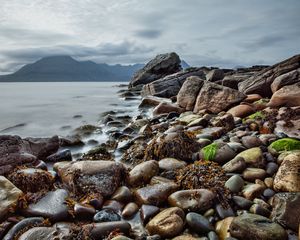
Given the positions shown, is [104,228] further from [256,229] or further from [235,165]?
[235,165]

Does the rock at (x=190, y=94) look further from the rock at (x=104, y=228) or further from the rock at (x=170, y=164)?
the rock at (x=104, y=228)

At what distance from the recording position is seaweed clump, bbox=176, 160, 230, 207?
470 cm

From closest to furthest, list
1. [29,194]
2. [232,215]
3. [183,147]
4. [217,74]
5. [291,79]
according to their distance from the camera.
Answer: [232,215], [29,194], [183,147], [291,79], [217,74]

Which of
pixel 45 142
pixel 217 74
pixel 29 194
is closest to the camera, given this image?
pixel 29 194

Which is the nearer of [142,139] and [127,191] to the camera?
[127,191]

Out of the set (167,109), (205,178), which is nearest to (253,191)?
(205,178)

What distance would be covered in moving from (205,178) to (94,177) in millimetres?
2050

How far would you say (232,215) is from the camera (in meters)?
4.20

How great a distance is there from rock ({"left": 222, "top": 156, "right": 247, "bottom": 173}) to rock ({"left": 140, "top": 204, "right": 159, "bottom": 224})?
1758 mm

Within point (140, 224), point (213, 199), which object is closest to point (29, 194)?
point (140, 224)

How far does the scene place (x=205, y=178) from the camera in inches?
203

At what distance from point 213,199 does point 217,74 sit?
1983cm

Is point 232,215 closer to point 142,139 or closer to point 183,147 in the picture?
point 183,147

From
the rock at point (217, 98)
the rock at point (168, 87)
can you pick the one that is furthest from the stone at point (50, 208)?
the rock at point (168, 87)
